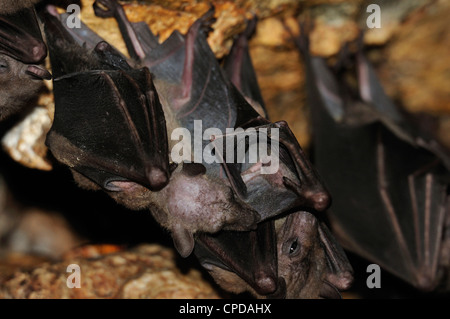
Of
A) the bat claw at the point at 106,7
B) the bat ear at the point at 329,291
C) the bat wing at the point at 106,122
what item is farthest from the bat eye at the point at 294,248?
the bat claw at the point at 106,7

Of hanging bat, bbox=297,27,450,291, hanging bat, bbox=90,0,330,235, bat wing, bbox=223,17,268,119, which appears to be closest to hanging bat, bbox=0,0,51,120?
hanging bat, bbox=90,0,330,235

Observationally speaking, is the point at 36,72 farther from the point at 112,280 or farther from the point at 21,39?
the point at 112,280

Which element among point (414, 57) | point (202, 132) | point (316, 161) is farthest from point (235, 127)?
point (414, 57)

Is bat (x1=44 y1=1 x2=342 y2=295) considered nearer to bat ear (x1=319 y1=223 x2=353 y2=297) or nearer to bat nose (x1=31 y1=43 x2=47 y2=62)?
bat nose (x1=31 y1=43 x2=47 y2=62)

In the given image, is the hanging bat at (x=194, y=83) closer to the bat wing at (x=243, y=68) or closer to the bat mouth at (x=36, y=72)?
the bat wing at (x=243, y=68)

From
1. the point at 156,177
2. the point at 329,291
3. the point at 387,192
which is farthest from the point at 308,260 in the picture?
the point at 387,192
